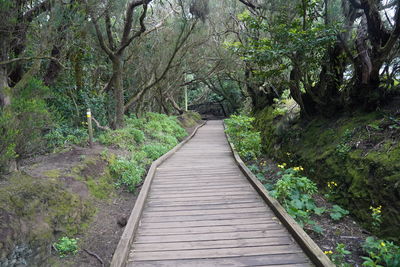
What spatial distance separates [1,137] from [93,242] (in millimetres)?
1773

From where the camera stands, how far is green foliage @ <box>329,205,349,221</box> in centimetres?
439

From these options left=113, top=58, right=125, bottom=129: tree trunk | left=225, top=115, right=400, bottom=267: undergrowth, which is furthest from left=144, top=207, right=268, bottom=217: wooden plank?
left=113, top=58, right=125, bottom=129: tree trunk

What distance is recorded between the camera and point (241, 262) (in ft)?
10.0

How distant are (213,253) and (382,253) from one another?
1.99 meters

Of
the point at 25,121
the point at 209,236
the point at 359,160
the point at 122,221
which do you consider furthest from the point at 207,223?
the point at 25,121

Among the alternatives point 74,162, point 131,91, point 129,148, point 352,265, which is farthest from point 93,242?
point 131,91

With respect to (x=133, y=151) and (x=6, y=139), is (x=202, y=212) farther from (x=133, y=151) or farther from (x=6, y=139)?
(x=133, y=151)

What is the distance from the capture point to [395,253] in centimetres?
319

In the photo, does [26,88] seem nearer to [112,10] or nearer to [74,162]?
[74,162]

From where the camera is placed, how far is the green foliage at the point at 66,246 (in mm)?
3383

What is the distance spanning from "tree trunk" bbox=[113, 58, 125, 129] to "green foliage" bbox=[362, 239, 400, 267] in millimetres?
8496

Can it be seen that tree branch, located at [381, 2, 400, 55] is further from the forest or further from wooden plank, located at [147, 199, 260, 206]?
wooden plank, located at [147, 199, 260, 206]

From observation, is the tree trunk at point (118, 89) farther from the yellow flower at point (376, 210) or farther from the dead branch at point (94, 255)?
the yellow flower at point (376, 210)

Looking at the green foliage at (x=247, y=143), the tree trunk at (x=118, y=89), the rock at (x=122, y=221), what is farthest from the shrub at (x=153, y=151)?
the rock at (x=122, y=221)
